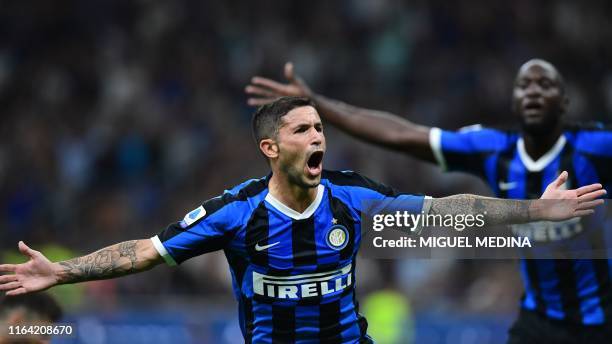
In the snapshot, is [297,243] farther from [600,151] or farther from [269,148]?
[600,151]

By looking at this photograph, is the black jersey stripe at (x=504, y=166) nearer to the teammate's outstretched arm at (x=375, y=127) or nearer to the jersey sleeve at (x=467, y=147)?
the jersey sleeve at (x=467, y=147)

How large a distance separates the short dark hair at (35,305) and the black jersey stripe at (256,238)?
3.65 feet

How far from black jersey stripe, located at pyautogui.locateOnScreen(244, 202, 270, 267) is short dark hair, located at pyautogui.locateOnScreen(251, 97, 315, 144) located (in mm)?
433

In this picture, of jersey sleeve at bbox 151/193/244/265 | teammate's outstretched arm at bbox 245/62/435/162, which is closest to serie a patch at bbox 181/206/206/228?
jersey sleeve at bbox 151/193/244/265

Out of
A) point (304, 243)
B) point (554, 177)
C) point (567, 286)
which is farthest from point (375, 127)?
point (304, 243)

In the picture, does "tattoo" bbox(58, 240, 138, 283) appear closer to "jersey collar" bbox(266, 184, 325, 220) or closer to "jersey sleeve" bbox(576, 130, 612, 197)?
"jersey collar" bbox(266, 184, 325, 220)

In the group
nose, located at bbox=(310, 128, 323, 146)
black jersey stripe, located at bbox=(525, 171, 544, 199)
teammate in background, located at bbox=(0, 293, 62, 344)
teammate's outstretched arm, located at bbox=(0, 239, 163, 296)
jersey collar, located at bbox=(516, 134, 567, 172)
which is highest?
jersey collar, located at bbox=(516, 134, 567, 172)

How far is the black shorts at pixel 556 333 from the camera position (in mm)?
6551

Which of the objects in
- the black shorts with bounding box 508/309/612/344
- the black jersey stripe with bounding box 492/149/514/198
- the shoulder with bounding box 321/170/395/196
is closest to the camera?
the shoulder with bounding box 321/170/395/196

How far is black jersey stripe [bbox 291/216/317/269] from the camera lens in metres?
5.38

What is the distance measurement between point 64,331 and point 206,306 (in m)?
5.82

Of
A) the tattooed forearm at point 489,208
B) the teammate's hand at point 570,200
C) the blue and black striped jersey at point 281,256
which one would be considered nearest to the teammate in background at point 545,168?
the tattooed forearm at point 489,208

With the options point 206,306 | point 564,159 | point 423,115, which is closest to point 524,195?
point 564,159

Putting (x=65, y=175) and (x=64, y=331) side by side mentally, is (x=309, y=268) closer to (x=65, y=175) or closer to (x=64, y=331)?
(x=64, y=331)
